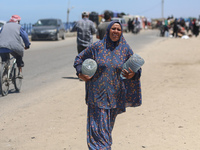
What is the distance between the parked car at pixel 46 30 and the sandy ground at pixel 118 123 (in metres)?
19.4

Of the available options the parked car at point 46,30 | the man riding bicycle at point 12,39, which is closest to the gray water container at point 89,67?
the man riding bicycle at point 12,39

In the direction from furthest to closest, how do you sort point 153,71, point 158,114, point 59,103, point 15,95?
point 153,71
point 15,95
point 59,103
point 158,114

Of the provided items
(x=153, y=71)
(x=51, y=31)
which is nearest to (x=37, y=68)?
(x=153, y=71)

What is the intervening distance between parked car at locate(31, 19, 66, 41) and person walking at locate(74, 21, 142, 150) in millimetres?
24673

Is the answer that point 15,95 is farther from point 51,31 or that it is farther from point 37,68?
point 51,31

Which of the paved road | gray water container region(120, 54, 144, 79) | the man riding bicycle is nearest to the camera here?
gray water container region(120, 54, 144, 79)

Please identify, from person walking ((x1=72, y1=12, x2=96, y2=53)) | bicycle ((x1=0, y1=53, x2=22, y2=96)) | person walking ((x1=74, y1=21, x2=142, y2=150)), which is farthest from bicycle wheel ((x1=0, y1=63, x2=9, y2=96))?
person walking ((x1=74, y1=21, x2=142, y2=150))

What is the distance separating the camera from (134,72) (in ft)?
13.3

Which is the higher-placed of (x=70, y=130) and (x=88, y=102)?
(x=88, y=102)

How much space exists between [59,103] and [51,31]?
21264mm

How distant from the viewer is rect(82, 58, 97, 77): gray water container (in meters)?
4.00

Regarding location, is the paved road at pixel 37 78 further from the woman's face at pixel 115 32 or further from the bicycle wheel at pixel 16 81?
the woman's face at pixel 115 32

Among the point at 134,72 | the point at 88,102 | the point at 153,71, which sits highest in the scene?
the point at 134,72

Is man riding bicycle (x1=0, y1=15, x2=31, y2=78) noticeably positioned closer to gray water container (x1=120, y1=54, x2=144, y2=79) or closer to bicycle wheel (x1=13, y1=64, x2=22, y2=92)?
bicycle wheel (x1=13, y1=64, x2=22, y2=92)
